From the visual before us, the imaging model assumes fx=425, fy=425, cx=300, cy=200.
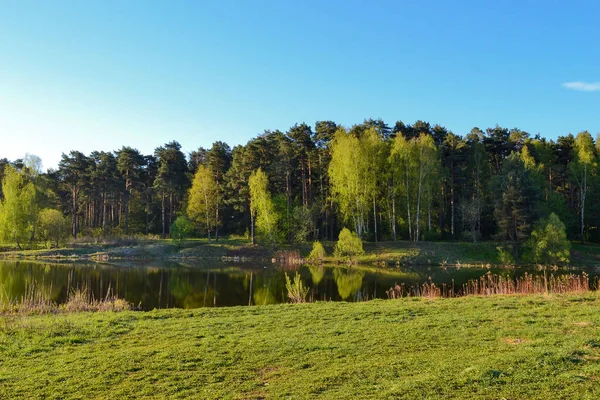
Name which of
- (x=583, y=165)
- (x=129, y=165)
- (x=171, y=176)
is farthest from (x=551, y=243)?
(x=129, y=165)

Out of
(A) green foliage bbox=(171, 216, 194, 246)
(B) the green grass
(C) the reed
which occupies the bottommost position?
(C) the reed

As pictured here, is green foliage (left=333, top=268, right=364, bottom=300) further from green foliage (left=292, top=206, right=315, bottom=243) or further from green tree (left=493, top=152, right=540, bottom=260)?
green tree (left=493, top=152, right=540, bottom=260)

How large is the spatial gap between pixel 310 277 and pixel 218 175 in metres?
36.3

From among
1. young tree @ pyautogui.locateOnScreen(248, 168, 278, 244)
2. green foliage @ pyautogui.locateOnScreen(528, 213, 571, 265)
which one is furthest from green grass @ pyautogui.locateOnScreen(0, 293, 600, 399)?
young tree @ pyautogui.locateOnScreen(248, 168, 278, 244)

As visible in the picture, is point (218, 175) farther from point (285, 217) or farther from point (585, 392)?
point (585, 392)

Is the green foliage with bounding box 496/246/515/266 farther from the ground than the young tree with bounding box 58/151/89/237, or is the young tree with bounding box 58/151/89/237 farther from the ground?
the young tree with bounding box 58/151/89/237

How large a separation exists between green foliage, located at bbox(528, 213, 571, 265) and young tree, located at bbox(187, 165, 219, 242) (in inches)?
1571

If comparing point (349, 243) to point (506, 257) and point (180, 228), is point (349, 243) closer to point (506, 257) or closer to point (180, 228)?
point (506, 257)

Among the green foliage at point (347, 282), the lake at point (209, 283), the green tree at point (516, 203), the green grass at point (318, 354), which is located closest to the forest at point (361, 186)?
the green tree at point (516, 203)

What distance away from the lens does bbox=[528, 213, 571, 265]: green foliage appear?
4134 cm

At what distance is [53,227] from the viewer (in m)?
55.9

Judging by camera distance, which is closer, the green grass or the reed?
the green grass

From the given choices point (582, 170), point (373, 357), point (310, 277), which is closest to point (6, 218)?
point (310, 277)

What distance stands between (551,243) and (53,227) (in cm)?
5892
